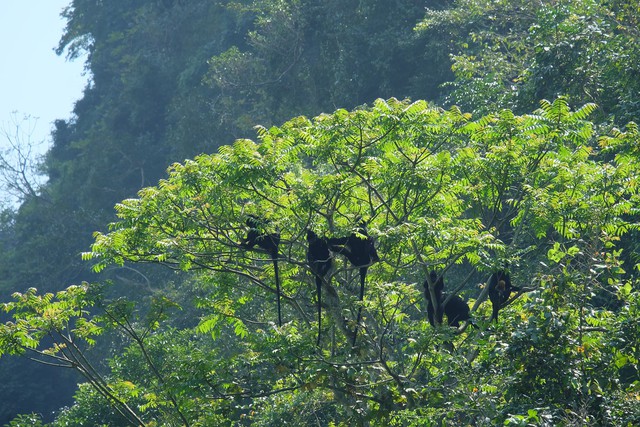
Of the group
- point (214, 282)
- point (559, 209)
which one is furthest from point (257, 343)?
point (559, 209)

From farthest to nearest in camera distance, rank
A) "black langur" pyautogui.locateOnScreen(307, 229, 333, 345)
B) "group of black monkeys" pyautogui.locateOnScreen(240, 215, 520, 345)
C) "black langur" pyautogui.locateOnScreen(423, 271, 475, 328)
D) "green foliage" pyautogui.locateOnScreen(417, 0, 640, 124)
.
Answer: "green foliage" pyautogui.locateOnScreen(417, 0, 640, 124) → "black langur" pyautogui.locateOnScreen(423, 271, 475, 328) → "black langur" pyautogui.locateOnScreen(307, 229, 333, 345) → "group of black monkeys" pyautogui.locateOnScreen(240, 215, 520, 345)

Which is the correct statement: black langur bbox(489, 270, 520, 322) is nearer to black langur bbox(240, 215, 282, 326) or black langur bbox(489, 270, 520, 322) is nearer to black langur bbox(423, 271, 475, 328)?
black langur bbox(423, 271, 475, 328)

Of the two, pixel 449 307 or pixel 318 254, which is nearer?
pixel 318 254

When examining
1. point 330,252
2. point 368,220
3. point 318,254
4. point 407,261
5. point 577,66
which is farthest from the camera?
point 577,66

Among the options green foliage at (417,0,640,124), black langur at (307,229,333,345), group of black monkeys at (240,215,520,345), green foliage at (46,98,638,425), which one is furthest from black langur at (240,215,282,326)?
green foliage at (417,0,640,124)

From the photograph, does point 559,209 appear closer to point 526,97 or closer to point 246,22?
point 526,97

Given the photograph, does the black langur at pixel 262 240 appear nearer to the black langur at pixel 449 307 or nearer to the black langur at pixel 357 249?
the black langur at pixel 357 249

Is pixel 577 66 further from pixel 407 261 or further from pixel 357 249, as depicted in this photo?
pixel 357 249

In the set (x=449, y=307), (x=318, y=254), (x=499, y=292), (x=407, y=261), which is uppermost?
(x=407, y=261)

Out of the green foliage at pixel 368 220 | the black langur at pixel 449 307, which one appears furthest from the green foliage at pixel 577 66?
the black langur at pixel 449 307

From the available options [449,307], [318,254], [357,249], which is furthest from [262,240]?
[449,307]

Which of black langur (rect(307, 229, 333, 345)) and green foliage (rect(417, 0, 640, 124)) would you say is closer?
black langur (rect(307, 229, 333, 345))

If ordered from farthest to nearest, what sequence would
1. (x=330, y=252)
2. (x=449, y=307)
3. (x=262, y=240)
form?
(x=449, y=307)
(x=262, y=240)
(x=330, y=252)

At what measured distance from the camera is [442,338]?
9.03 metres
